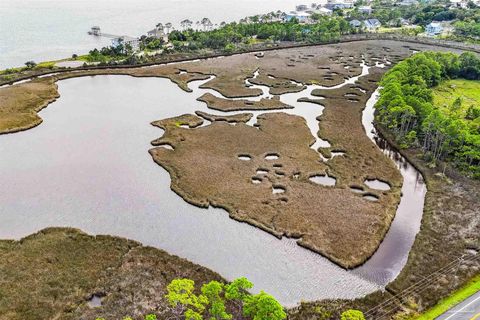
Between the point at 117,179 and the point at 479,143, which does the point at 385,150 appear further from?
the point at 117,179

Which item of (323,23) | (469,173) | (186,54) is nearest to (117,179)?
(469,173)

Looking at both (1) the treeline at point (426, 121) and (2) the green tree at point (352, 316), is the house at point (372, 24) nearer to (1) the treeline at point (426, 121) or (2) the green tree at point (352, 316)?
(1) the treeline at point (426, 121)

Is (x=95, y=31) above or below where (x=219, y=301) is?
above

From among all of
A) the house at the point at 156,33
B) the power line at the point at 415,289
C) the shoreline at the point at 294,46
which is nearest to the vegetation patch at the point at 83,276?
the power line at the point at 415,289

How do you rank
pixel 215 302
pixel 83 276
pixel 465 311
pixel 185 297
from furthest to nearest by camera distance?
pixel 83 276
pixel 465 311
pixel 185 297
pixel 215 302

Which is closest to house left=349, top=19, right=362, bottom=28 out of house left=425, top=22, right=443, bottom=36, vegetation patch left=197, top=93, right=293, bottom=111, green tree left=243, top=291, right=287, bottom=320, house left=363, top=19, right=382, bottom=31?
house left=363, top=19, right=382, bottom=31

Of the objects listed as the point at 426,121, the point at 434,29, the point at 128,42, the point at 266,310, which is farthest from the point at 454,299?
the point at 434,29

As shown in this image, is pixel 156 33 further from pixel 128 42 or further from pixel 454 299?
pixel 454 299
